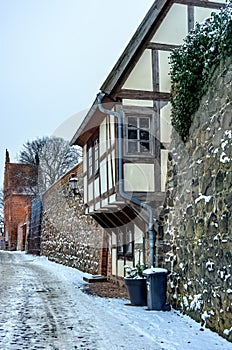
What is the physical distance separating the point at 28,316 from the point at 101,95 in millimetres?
4463

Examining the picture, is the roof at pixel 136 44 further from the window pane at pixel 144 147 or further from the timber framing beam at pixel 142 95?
the window pane at pixel 144 147

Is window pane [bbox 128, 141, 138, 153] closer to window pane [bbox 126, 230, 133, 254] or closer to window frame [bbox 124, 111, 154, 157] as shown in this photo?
window frame [bbox 124, 111, 154, 157]

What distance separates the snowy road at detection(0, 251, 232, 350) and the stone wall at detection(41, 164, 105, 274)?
4.12 metres

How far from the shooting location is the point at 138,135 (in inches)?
338

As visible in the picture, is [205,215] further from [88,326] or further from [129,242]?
[129,242]

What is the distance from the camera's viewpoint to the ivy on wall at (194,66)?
6469 millimetres

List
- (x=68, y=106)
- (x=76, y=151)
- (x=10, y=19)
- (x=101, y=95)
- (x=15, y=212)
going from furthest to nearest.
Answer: (x=15, y=212) → (x=76, y=151) → (x=68, y=106) → (x=10, y=19) → (x=101, y=95)

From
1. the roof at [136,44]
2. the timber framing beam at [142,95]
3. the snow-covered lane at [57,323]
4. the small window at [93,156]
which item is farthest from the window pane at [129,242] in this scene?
the roof at [136,44]

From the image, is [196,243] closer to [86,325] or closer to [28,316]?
[86,325]

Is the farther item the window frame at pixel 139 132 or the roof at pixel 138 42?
the window frame at pixel 139 132

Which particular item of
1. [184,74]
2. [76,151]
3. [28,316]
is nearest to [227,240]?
[184,74]

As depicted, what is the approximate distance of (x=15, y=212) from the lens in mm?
36938

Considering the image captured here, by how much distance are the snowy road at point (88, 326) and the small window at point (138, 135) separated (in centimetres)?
302

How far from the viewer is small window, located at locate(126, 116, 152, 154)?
8.53 m
